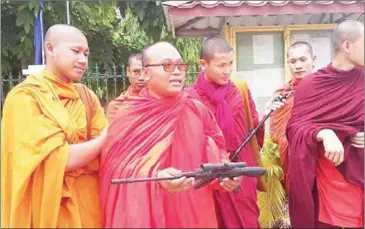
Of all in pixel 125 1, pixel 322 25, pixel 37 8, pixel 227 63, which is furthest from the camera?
pixel 125 1

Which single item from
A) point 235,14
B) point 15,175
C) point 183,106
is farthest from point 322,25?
point 15,175

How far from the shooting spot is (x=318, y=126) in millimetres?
3270

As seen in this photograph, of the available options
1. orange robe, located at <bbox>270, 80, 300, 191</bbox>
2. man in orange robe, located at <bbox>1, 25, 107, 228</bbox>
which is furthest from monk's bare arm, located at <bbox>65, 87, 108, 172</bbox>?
orange robe, located at <bbox>270, 80, 300, 191</bbox>

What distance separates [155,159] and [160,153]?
4cm

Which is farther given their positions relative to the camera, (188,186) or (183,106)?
(183,106)

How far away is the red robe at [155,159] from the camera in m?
2.82

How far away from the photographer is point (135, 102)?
308 centimetres

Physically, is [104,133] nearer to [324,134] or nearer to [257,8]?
[324,134]

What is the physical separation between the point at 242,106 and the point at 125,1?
16.5ft

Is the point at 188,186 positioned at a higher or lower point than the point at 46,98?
lower

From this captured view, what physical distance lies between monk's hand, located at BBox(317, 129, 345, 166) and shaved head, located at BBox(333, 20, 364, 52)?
0.51 metres

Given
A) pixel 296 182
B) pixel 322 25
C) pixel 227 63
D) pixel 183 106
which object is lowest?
pixel 296 182

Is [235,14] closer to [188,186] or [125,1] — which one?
[125,1]

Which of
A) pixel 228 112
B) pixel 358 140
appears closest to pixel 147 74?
pixel 228 112
